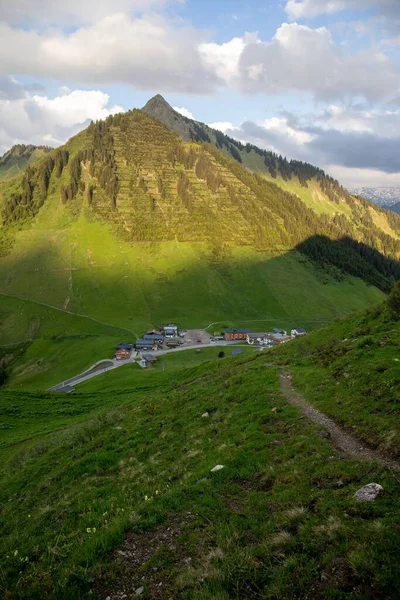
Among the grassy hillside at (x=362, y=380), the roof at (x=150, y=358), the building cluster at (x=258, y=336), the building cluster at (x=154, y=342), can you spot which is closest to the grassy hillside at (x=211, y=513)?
the grassy hillside at (x=362, y=380)

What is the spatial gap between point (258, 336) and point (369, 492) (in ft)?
408

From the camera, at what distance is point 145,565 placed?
30.9ft

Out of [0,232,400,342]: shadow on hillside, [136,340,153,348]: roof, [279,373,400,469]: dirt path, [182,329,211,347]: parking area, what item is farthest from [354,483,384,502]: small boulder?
[0,232,400,342]: shadow on hillside

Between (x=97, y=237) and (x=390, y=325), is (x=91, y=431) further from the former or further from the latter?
(x=97, y=237)

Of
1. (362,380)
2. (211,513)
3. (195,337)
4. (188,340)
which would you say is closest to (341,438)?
(362,380)

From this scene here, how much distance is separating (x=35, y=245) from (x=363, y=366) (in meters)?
195

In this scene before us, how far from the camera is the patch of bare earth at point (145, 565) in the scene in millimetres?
8633

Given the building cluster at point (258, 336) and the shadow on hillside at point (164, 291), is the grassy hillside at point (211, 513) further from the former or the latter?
the shadow on hillside at point (164, 291)

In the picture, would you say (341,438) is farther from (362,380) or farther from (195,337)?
(195,337)

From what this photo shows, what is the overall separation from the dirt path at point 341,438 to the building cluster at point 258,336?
106007 mm

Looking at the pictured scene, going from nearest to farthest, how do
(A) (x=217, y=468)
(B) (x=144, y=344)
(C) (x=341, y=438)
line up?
(A) (x=217, y=468)
(C) (x=341, y=438)
(B) (x=144, y=344)

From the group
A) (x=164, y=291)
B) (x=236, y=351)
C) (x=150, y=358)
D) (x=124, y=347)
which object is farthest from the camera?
(x=164, y=291)

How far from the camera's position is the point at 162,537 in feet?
35.1

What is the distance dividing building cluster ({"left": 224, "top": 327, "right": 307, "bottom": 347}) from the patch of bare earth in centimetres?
11847
